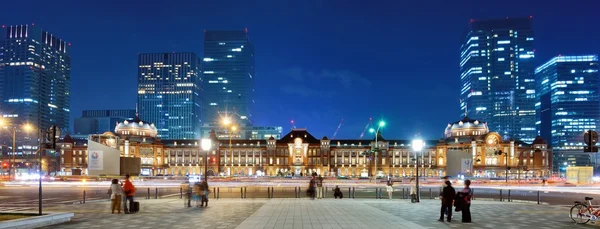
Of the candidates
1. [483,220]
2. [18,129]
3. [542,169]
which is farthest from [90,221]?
[18,129]

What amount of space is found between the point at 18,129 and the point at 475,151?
16113cm

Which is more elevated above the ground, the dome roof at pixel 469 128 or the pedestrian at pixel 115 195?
the dome roof at pixel 469 128

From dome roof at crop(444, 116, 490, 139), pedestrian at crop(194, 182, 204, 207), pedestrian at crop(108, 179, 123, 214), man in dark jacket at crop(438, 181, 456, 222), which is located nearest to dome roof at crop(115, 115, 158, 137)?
dome roof at crop(444, 116, 490, 139)

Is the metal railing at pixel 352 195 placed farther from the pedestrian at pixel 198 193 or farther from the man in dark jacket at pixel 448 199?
the man in dark jacket at pixel 448 199

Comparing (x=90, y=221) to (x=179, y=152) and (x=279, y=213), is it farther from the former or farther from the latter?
(x=179, y=152)

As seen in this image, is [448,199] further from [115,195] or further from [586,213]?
[115,195]

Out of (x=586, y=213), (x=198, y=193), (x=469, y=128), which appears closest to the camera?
(x=586, y=213)

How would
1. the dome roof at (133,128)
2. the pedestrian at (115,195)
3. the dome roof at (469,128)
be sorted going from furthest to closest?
1. the dome roof at (133,128)
2. the dome roof at (469,128)
3. the pedestrian at (115,195)

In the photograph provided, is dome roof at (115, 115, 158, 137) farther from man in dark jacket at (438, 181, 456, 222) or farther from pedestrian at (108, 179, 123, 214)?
man in dark jacket at (438, 181, 456, 222)

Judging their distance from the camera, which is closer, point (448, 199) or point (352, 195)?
point (448, 199)

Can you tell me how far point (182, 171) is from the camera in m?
168

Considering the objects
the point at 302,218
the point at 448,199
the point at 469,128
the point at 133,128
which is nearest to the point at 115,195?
the point at 302,218

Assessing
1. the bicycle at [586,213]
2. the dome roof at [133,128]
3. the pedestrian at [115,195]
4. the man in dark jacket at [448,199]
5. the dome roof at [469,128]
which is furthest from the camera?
the dome roof at [133,128]

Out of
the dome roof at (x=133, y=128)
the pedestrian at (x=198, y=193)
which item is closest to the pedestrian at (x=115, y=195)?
the pedestrian at (x=198, y=193)
